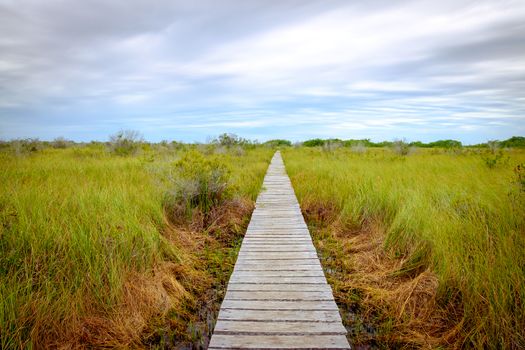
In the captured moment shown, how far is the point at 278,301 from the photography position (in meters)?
3.24

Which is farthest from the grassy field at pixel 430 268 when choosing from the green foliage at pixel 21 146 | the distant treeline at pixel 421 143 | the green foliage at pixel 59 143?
the green foliage at pixel 59 143

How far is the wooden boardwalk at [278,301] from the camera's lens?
8.73ft

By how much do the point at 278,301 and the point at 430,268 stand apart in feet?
6.37

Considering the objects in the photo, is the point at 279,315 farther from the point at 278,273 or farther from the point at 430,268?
the point at 430,268

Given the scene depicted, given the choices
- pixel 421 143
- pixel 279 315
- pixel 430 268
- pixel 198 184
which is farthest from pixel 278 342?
pixel 421 143

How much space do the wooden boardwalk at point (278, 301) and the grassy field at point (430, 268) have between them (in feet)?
1.26

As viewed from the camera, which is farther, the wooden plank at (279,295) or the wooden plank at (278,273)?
the wooden plank at (278,273)

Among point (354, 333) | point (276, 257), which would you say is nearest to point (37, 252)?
point (276, 257)

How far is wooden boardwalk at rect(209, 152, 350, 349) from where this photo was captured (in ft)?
8.73

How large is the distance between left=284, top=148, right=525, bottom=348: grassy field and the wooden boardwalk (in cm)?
38

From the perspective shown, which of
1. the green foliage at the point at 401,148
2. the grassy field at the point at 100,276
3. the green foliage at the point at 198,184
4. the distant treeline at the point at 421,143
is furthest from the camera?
the distant treeline at the point at 421,143

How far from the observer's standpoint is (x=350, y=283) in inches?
158

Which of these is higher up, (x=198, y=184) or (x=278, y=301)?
(x=198, y=184)

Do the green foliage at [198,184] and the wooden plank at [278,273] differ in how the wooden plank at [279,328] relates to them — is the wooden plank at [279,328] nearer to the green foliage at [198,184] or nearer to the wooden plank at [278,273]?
the wooden plank at [278,273]
